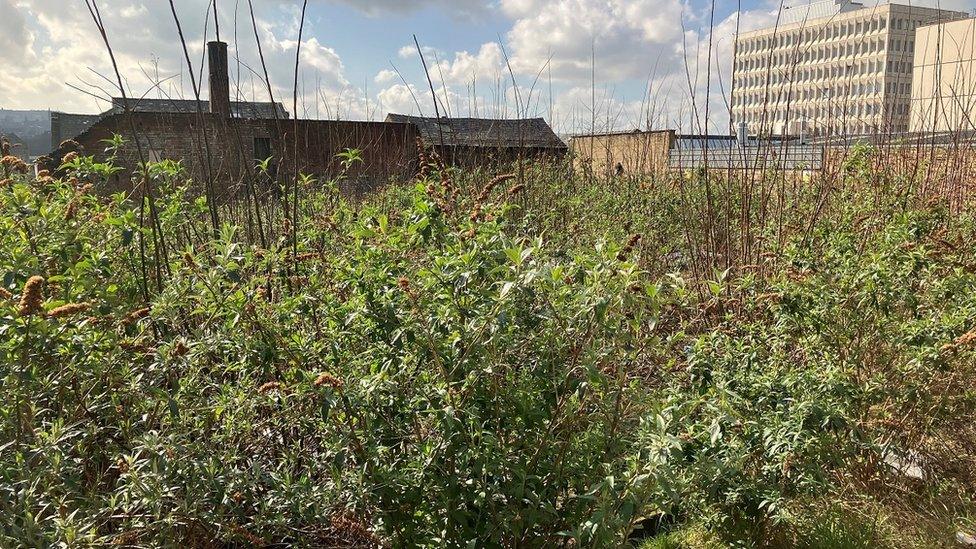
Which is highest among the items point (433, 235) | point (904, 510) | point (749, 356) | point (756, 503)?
point (433, 235)

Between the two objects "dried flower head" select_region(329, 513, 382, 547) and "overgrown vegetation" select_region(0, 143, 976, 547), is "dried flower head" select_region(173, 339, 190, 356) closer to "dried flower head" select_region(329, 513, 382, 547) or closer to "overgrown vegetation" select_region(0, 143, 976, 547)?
"overgrown vegetation" select_region(0, 143, 976, 547)

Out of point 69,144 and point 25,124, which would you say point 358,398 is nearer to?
point 69,144

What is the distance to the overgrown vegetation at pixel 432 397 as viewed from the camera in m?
1.69

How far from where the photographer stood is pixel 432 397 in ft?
5.80

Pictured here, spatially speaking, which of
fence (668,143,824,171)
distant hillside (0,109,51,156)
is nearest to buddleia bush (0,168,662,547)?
fence (668,143,824,171)

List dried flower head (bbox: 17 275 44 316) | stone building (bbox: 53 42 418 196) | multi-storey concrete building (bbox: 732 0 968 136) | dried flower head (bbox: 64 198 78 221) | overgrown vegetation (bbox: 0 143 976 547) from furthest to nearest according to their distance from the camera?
multi-storey concrete building (bbox: 732 0 968 136) < stone building (bbox: 53 42 418 196) < dried flower head (bbox: 64 198 78 221) < overgrown vegetation (bbox: 0 143 976 547) < dried flower head (bbox: 17 275 44 316)

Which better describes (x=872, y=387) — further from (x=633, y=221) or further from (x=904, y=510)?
(x=633, y=221)

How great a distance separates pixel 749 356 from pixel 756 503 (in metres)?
0.49

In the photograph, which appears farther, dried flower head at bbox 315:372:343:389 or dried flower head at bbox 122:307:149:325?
dried flower head at bbox 122:307:149:325

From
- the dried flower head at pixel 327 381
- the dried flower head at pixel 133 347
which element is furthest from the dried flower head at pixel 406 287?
the dried flower head at pixel 133 347

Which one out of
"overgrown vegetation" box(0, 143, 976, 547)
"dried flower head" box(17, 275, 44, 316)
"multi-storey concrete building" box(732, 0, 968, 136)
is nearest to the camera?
"dried flower head" box(17, 275, 44, 316)

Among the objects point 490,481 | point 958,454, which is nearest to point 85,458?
point 490,481

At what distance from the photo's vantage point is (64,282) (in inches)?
81.1

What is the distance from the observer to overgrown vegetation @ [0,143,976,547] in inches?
66.4
